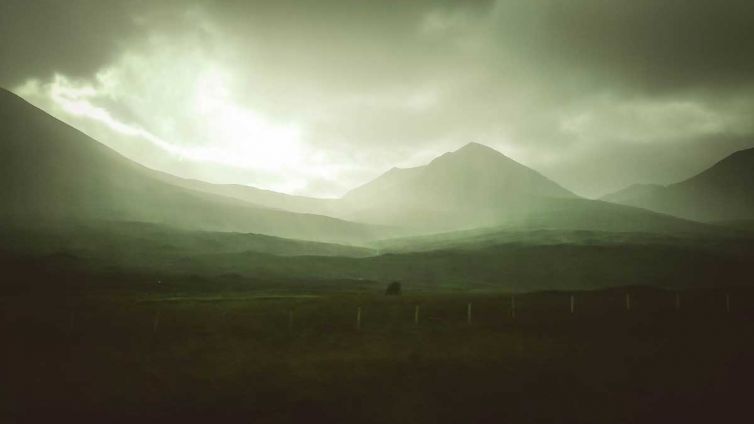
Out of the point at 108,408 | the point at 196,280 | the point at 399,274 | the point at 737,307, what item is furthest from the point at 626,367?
the point at 399,274

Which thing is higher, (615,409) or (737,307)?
(737,307)

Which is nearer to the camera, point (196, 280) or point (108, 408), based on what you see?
point (108, 408)

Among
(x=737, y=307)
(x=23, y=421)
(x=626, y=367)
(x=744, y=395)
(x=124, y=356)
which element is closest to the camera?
(x=23, y=421)

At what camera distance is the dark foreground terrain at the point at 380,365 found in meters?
25.7

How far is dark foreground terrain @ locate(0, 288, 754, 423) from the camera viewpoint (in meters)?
25.7

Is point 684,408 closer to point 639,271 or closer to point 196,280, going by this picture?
point 196,280

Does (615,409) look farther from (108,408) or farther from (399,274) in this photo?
(399,274)

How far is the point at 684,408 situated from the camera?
25875 millimetres

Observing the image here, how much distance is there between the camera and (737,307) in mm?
60656

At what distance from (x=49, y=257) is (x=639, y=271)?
196632 millimetres

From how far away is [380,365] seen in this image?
34156 mm

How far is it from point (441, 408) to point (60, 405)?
21.4 meters

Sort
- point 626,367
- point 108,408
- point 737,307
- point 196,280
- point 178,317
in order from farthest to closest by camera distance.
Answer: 1. point 196,280
2. point 737,307
3. point 178,317
4. point 626,367
5. point 108,408

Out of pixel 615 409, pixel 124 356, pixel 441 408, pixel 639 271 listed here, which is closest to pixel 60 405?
pixel 124 356
